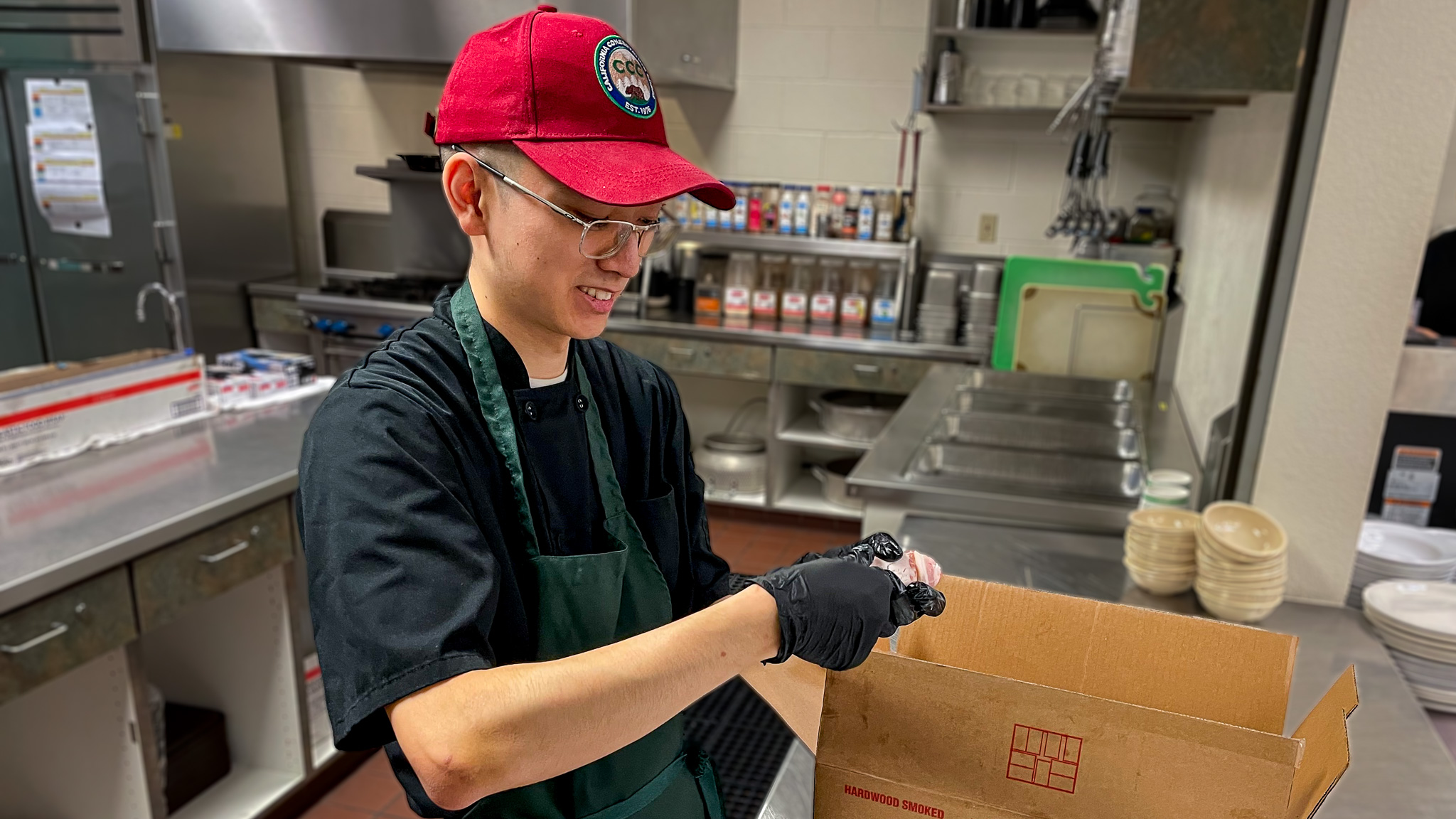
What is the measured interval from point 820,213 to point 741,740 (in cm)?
234

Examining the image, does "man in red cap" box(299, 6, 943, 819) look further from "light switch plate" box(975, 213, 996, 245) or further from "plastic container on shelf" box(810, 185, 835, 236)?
"light switch plate" box(975, 213, 996, 245)

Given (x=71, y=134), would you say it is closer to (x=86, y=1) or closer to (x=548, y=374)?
(x=86, y=1)

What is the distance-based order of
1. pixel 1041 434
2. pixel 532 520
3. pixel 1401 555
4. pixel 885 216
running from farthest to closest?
1. pixel 885 216
2. pixel 1041 434
3. pixel 1401 555
4. pixel 532 520

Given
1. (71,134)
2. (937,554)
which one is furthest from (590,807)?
(71,134)

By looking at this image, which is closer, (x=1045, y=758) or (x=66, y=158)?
(x=1045, y=758)

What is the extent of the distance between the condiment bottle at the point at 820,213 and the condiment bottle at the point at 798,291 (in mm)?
180

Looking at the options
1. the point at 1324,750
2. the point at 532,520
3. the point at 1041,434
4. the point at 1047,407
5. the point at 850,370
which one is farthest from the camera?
the point at 850,370

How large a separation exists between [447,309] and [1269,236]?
1.44m

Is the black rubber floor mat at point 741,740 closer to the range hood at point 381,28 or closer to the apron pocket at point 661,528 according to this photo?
the apron pocket at point 661,528

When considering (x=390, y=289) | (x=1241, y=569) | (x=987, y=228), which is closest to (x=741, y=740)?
(x=1241, y=569)

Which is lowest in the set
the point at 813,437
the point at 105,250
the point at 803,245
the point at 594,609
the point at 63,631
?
the point at 813,437

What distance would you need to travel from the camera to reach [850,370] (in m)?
3.79

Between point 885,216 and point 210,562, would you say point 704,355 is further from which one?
point 210,562

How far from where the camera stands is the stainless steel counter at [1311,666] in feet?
3.71
